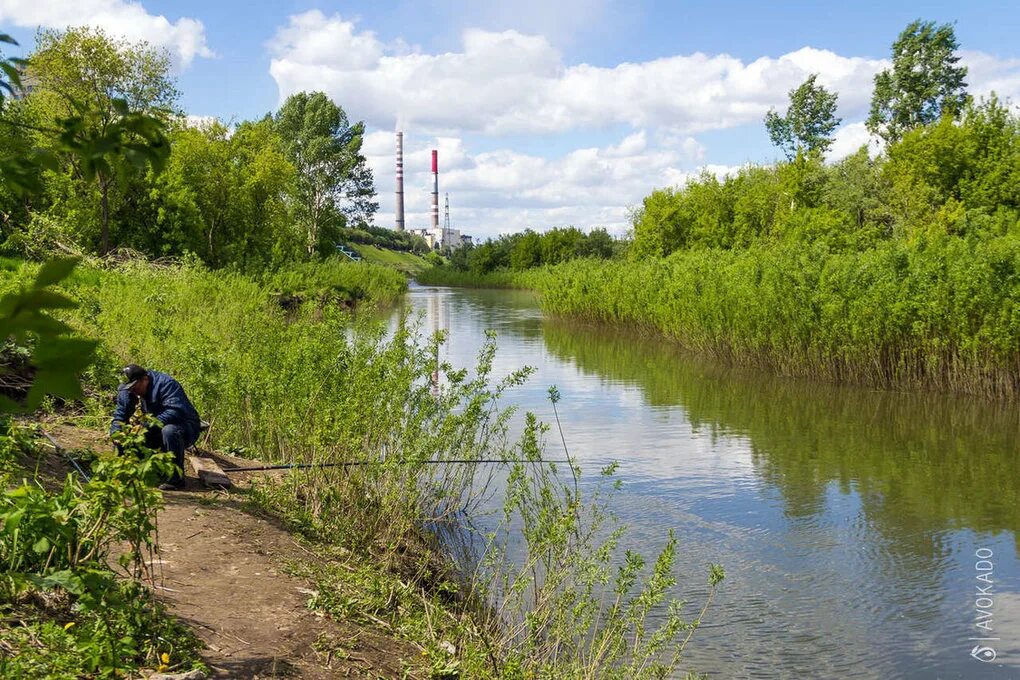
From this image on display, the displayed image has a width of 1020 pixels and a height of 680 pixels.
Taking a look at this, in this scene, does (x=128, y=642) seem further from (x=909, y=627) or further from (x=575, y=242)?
(x=575, y=242)

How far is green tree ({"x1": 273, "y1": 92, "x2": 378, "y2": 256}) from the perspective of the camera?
6200 cm

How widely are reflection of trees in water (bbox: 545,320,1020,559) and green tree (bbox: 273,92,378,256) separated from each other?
44463mm

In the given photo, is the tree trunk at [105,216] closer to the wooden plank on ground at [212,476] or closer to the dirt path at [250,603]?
the wooden plank on ground at [212,476]

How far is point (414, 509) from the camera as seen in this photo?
801 cm

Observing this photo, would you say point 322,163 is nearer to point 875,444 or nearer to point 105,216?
point 105,216

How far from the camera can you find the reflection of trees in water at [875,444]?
10281 millimetres

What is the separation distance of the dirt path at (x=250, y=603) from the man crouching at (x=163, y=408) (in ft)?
2.41

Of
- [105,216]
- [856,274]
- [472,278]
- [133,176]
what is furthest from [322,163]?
[133,176]

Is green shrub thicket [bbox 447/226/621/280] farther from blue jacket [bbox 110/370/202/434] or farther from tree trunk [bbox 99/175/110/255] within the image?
blue jacket [bbox 110/370/202/434]

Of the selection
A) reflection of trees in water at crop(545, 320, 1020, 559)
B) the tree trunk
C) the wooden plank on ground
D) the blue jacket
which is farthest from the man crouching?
the tree trunk

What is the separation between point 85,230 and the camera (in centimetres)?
3000

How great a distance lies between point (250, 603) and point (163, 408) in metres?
3.07

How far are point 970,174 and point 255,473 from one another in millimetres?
30500

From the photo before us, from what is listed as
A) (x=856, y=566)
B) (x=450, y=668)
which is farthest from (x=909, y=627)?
(x=450, y=668)
